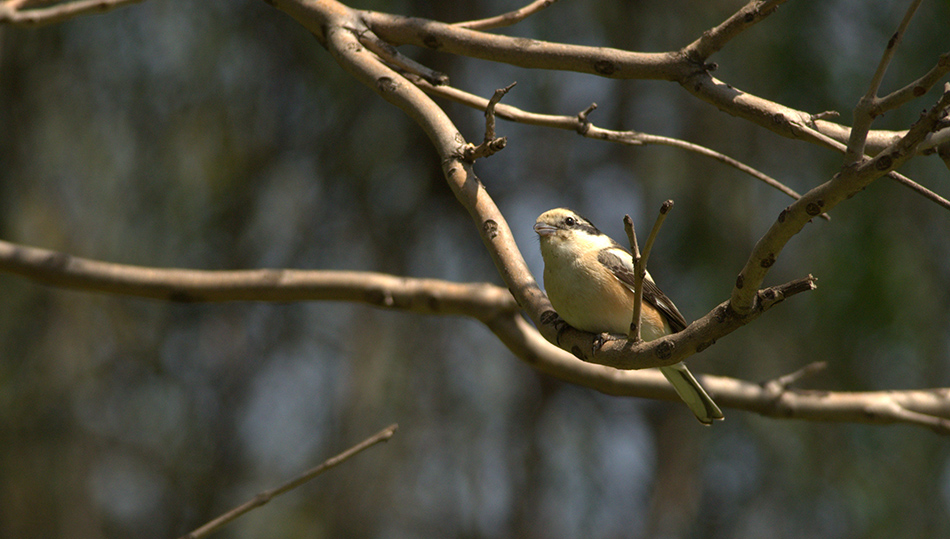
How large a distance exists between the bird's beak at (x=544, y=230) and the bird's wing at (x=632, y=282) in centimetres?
23

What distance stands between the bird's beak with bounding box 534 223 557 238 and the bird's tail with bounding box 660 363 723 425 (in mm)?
752

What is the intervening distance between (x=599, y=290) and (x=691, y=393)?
68 centimetres

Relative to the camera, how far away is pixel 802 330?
18.8 ft

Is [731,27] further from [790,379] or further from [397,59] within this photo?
[790,379]

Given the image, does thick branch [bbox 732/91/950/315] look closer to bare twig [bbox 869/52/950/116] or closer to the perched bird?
bare twig [bbox 869/52/950/116]

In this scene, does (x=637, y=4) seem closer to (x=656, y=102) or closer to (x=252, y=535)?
(x=656, y=102)

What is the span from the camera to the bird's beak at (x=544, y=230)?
3.37 m

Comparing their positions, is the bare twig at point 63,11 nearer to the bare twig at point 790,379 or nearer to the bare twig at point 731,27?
the bare twig at point 731,27

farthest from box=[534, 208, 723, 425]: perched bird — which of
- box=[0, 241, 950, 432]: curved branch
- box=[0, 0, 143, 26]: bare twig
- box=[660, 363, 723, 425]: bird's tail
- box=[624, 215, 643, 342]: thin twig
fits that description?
box=[0, 0, 143, 26]: bare twig

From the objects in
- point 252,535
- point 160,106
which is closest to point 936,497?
point 252,535

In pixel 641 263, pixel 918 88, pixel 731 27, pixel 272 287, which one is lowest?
pixel 272 287

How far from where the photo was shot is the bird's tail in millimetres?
3180

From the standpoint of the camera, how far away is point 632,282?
326 centimetres

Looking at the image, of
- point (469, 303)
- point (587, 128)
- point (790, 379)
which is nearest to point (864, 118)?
point (587, 128)
